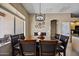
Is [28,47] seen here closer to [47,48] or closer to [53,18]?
[47,48]

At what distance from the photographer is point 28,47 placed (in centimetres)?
328

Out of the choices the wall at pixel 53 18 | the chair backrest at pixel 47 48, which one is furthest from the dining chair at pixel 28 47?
the wall at pixel 53 18

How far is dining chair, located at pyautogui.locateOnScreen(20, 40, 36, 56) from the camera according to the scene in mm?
3247

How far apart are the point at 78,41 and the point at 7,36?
11.0ft

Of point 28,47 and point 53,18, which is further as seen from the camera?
point 53,18

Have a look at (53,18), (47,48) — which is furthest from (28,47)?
(53,18)

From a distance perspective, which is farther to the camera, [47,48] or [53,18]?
[53,18]

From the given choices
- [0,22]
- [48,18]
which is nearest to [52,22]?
[48,18]

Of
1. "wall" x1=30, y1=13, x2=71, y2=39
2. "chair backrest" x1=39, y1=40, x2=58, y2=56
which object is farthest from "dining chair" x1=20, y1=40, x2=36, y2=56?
"wall" x1=30, y1=13, x2=71, y2=39

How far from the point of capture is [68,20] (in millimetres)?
10203

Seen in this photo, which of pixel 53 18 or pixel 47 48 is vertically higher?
pixel 53 18

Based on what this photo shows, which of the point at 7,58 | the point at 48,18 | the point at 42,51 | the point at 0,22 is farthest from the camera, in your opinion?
the point at 48,18

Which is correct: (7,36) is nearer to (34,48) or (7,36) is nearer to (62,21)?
(34,48)

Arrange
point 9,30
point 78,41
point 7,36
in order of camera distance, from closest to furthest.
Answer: point 7,36
point 9,30
point 78,41
